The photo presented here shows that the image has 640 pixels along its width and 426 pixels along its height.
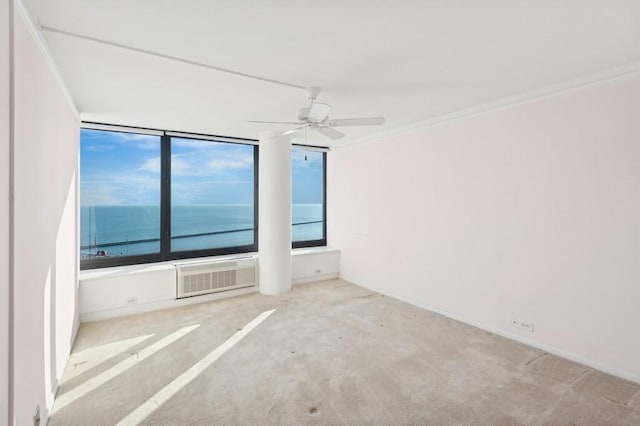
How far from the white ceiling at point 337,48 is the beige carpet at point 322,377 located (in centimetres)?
242

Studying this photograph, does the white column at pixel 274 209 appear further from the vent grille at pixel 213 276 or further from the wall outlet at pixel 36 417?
the wall outlet at pixel 36 417

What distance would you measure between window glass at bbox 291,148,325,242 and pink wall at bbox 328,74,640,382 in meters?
1.65

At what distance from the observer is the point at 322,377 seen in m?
2.60

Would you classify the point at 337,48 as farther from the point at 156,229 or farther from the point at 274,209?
the point at 156,229

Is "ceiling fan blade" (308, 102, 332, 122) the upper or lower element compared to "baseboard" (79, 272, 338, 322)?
upper

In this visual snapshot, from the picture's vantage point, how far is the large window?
4.32m

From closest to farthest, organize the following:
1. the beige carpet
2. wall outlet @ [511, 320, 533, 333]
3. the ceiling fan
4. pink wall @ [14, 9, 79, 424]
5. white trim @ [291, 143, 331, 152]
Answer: pink wall @ [14, 9, 79, 424]
the beige carpet
the ceiling fan
wall outlet @ [511, 320, 533, 333]
white trim @ [291, 143, 331, 152]

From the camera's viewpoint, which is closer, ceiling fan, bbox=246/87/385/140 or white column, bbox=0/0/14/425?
white column, bbox=0/0/14/425

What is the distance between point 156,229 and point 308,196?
2827mm

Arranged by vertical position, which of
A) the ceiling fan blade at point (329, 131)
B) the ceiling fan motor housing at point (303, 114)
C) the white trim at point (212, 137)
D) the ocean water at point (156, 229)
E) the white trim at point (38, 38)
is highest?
the white trim at point (212, 137)

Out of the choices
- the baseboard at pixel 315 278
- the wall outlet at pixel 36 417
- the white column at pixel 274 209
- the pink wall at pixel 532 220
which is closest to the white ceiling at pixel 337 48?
the pink wall at pixel 532 220

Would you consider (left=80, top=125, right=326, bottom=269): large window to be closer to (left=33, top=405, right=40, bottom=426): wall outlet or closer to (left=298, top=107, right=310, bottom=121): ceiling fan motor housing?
(left=298, top=107, right=310, bottom=121): ceiling fan motor housing

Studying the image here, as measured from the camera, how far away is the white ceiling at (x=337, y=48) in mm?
1759

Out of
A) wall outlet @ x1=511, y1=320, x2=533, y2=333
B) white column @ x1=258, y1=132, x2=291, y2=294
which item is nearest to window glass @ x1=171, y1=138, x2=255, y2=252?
white column @ x1=258, y1=132, x2=291, y2=294
